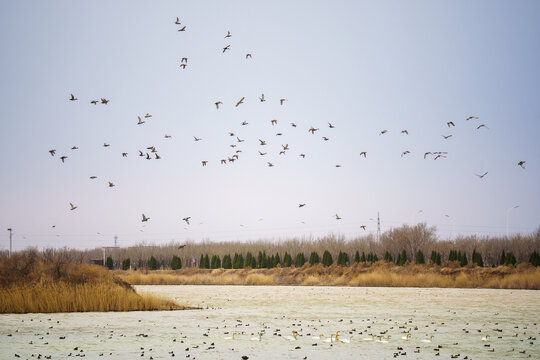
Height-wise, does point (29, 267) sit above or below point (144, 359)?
above

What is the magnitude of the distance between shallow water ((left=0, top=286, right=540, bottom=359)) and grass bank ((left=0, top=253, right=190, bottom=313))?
1.04 metres

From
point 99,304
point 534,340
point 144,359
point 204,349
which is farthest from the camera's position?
point 99,304

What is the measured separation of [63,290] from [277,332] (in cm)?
839

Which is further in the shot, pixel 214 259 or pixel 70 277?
pixel 214 259

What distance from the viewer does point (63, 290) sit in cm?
1858

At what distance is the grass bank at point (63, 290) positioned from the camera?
18078 millimetres

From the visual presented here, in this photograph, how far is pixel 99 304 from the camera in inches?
724

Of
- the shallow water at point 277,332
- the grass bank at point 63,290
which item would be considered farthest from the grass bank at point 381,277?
the grass bank at point 63,290

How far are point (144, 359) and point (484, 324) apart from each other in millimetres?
8982

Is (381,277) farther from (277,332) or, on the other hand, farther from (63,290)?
(277,332)

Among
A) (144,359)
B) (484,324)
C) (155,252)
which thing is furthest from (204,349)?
(155,252)

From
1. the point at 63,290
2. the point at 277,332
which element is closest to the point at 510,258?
the point at 63,290

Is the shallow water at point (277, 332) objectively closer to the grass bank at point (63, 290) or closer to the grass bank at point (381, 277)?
the grass bank at point (63, 290)

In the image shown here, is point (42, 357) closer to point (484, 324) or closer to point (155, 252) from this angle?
point (484, 324)
